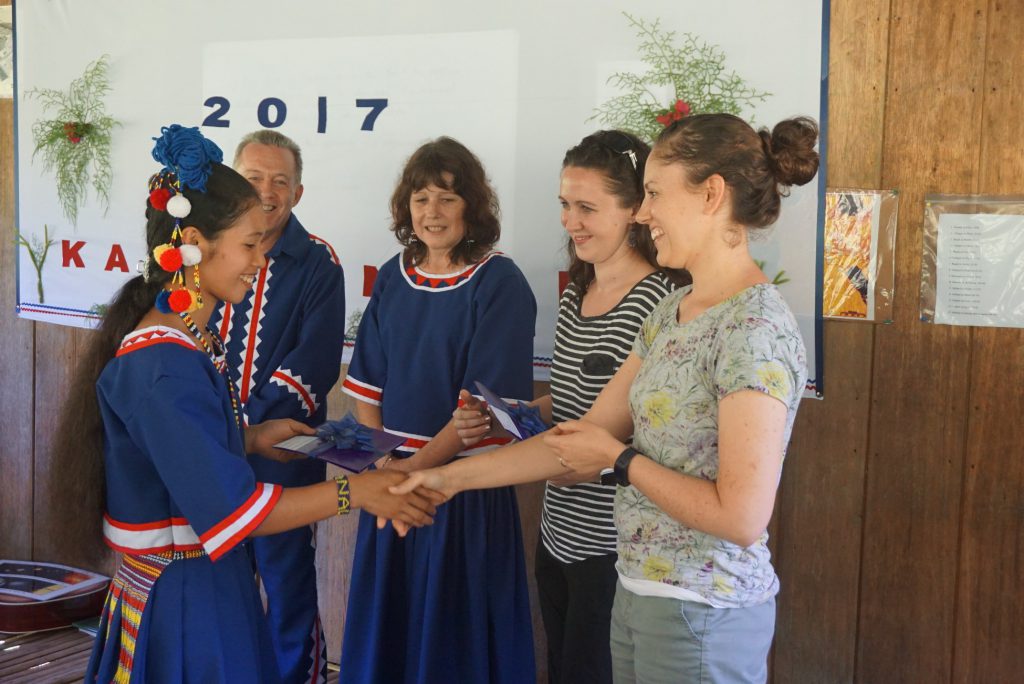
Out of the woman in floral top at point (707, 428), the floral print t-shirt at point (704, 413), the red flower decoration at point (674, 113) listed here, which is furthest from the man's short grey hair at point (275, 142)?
the floral print t-shirt at point (704, 413)

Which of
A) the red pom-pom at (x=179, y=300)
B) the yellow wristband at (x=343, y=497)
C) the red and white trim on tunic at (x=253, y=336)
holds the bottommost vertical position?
the yellow wristband at (x=343, y=497)

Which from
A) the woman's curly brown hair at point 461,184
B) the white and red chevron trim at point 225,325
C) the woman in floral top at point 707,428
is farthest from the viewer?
the white and red chevron trim at point 225,325

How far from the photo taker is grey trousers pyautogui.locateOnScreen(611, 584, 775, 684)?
140 cm

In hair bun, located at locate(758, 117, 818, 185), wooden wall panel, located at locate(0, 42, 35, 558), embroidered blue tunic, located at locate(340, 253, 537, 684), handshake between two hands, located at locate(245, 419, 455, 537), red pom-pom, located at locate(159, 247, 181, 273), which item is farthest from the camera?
wooden wall panel, located at locate(0, 42, 35, 558)

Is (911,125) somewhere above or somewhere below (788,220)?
above

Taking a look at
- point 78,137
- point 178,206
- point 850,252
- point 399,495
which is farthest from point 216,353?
point 78,137

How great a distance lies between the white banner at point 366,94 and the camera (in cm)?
257

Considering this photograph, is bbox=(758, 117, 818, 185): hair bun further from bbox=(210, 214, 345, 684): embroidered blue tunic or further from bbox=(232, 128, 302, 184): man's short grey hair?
bbox=(232, 128, 302, 184): man's short grey hair

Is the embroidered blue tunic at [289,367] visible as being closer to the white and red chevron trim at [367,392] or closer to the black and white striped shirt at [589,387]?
the white and red chevron trim at [367,392]

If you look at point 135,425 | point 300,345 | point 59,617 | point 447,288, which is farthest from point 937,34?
point 59,617

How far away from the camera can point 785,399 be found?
132 centimetres

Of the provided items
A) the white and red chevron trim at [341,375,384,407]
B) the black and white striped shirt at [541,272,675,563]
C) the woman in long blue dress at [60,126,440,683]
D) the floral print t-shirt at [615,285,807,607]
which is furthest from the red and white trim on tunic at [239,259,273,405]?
the floral print t-shirt at [615,285,807,607]

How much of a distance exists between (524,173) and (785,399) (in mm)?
1747

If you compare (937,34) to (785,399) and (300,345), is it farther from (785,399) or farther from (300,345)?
(300,345)
